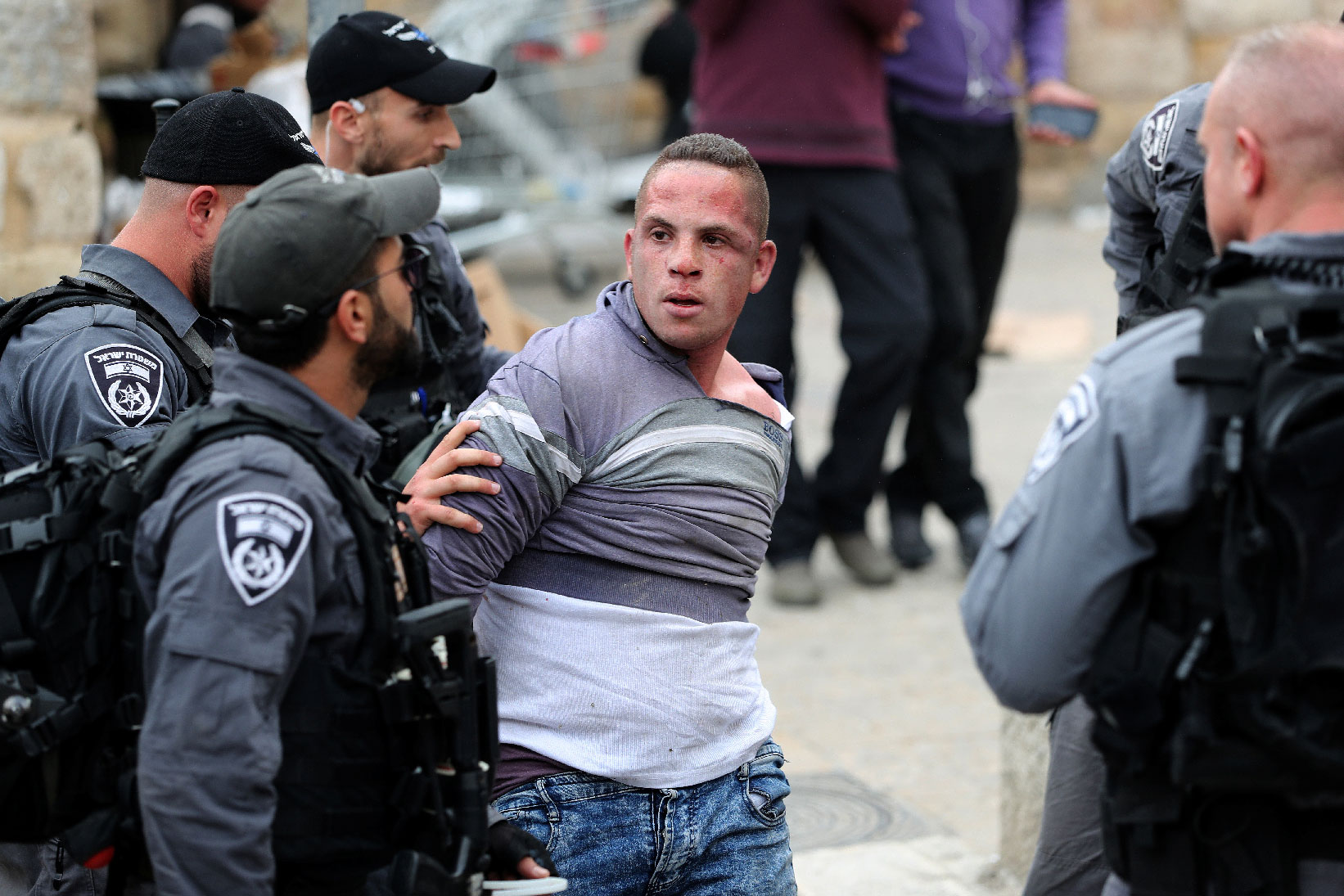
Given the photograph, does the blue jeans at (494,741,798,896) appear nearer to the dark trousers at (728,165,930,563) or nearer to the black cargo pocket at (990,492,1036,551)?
the black cargo pocket at (990,492,1036,551)

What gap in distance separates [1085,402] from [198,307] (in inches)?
64.6

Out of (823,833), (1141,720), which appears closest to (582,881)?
(1141,720)

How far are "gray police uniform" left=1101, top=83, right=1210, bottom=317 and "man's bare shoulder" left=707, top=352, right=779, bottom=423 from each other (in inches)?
31.4

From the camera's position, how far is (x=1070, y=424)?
6.46ft

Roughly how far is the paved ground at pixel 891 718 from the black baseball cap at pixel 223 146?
210 cm

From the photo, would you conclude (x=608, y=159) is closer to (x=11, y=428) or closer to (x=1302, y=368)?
(x=11, y=428)

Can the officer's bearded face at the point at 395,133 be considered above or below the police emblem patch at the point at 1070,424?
above

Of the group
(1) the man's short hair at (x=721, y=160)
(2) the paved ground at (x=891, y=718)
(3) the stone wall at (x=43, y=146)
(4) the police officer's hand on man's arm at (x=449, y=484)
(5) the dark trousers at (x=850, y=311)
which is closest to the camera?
(4) the police officer's hand on man's arm at (x=449, y=484)

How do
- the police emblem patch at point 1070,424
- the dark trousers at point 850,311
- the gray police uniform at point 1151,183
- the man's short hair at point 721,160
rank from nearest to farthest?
1. the police emblem patch at point 1070,424
2. the man's short hair at point 721,160
3. the gray police uniform at point 1151,183
4. the dark trousers at point 850,311

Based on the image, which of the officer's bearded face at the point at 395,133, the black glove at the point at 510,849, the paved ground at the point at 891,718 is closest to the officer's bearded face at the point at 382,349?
the black glove at the point at 510,849

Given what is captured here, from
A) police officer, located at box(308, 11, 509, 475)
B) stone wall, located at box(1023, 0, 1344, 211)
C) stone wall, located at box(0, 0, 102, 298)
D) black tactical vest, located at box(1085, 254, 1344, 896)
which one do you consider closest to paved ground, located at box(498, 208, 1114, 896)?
police officer, located at box(308, 11, 509, 475)

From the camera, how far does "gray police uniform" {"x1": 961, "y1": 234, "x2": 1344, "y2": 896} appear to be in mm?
1881

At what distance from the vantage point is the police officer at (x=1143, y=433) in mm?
1891

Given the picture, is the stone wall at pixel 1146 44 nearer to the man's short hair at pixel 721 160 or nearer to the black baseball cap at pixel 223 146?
the man's short hair at pixel 721 160
